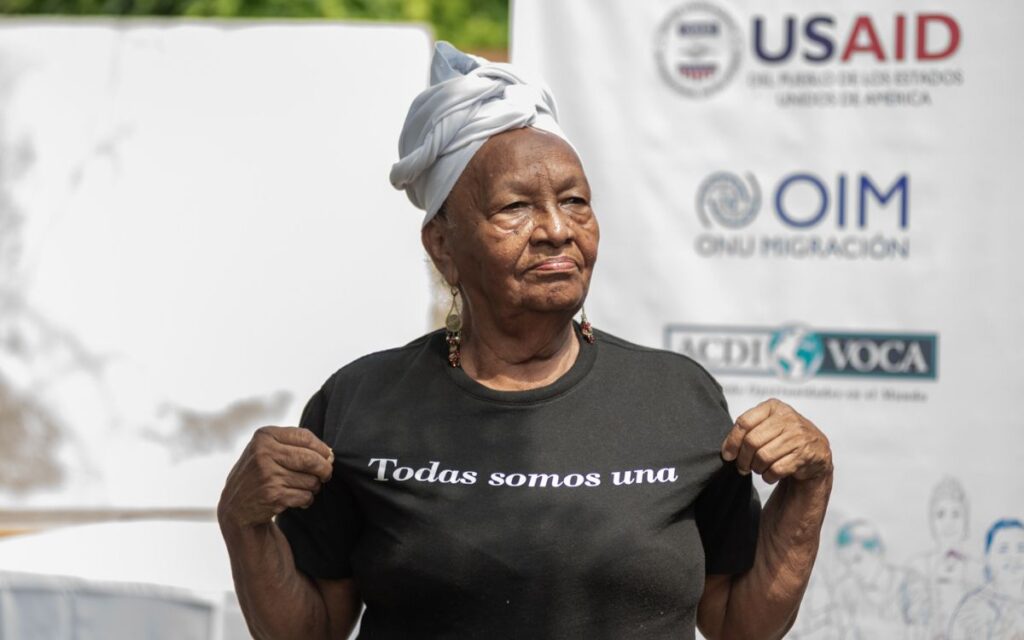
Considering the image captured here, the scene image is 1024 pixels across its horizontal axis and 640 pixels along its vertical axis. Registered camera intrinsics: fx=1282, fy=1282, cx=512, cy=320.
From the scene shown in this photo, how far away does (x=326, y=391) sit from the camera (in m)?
2.27

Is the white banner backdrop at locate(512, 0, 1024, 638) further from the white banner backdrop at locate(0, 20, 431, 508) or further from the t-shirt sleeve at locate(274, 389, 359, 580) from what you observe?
the t-shirt sleeve at locate(274, 389, 359, 580)

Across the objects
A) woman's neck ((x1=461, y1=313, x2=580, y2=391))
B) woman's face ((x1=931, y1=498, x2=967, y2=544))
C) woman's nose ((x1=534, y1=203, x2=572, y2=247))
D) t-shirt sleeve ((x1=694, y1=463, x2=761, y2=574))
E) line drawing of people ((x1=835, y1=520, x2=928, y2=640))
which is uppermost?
woman's nose ((x1=534, y1=203, x2=572, y2=247))

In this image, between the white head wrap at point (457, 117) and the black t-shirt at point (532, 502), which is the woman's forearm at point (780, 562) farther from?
the white head wrap at point (457, 117)

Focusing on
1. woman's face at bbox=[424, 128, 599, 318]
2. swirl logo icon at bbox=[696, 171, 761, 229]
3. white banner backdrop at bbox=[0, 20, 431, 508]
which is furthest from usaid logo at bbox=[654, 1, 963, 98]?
woman's face at bbox=[424, 128, 599, 318]

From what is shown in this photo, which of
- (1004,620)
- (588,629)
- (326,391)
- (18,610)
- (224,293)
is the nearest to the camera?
(588,629)

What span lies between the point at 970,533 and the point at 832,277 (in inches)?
29.1

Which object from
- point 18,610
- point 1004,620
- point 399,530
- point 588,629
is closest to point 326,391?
point 399,530

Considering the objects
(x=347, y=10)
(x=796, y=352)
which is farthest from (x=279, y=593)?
(x=347, y=10)

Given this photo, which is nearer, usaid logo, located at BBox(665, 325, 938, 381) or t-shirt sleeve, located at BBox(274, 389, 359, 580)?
t-shirt sleeve, located at BBox(274, 389, 359, 580)

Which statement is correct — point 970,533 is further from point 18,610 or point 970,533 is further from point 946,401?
point 18,610

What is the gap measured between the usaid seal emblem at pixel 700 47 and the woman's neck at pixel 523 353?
4.77 ft

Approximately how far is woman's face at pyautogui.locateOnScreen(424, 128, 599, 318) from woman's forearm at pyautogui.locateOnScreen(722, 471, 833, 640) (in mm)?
478

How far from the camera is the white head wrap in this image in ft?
7.09

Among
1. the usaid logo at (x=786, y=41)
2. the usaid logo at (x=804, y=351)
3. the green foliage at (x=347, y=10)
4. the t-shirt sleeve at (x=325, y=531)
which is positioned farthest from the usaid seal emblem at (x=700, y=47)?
the green foliage at (x=347, y=10)
